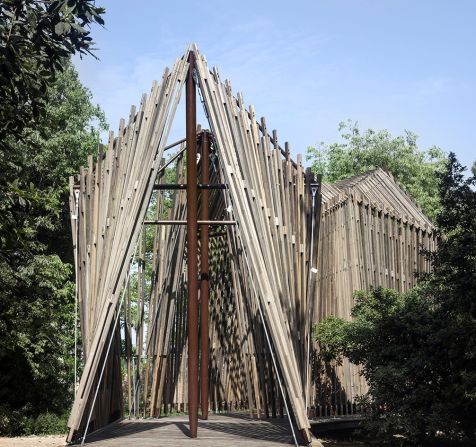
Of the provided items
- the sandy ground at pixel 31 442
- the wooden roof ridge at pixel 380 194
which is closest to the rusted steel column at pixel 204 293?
the sandy ground at pixel 31 442

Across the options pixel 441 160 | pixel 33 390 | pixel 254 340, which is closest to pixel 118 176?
pixel 254 340

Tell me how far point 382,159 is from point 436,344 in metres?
21.2

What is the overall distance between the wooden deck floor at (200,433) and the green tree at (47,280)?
4.63 metres

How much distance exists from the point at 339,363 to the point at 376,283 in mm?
2296

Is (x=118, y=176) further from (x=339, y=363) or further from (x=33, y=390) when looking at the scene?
(x=33, y=390)

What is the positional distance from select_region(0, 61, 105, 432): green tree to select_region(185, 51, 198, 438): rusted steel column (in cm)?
483

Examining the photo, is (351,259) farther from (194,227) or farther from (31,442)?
(31,442)

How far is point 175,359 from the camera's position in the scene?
13203 mm

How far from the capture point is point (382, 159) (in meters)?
30.8

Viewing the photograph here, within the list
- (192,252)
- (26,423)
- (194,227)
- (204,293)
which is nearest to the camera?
(192,252)

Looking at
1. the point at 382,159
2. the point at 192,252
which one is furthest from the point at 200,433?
the point at 382,159

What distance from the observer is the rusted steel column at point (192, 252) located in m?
9.54

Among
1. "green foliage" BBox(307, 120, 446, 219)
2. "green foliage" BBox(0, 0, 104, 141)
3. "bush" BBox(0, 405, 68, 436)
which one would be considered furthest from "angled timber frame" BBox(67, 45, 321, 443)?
"green foliage" BBox(307, 120, 446, 219)

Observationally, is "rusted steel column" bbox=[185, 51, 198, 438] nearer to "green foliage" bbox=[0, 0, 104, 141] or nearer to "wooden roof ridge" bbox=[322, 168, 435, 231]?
"green foliage" bbox=[0, 0, 104, 141]
